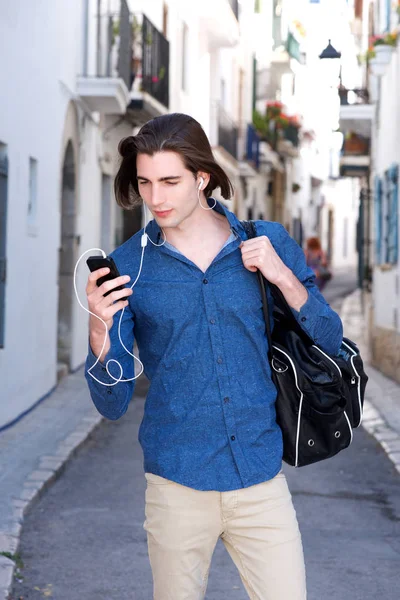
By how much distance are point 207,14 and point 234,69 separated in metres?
5.92

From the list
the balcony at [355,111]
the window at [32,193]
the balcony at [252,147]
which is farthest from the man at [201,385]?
the balcony at [252,147]

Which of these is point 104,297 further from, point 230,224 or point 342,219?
point 342,219

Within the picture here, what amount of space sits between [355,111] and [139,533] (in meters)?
14.3

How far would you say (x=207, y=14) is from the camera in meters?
25.1

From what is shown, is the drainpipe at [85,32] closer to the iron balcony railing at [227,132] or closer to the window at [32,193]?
the window at [32,193]

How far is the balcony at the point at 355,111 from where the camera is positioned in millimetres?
19984

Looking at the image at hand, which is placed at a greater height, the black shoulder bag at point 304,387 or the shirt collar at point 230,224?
the shirt collar at point 230,224

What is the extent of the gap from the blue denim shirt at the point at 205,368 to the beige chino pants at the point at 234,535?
48 millimetres

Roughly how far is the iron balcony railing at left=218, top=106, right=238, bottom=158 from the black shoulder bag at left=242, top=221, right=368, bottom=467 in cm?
2373

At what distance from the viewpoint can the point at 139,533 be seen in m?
6.81

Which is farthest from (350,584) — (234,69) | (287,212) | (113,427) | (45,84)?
(287,212)

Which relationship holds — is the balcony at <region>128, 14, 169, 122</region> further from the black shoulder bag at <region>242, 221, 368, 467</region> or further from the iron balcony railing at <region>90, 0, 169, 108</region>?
the black shoulder bag at <region>242, 221, 368, 467</region>

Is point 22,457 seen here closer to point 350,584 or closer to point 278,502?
point 350,584

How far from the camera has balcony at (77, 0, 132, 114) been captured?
1485 centimetres
